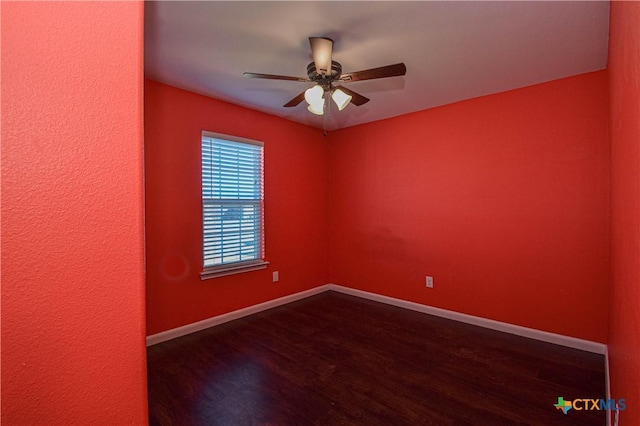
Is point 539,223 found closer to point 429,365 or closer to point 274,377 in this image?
point 429,365

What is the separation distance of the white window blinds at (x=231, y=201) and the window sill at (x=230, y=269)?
2cm

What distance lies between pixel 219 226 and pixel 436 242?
249cm

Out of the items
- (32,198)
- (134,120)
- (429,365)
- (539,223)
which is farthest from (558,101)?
(32,198)

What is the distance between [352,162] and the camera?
4.17m

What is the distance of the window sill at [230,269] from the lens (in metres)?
→ 3.02

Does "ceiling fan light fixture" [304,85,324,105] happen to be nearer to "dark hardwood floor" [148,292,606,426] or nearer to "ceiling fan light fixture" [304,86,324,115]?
"ceiling fan light fixture" [304,86,324,115]

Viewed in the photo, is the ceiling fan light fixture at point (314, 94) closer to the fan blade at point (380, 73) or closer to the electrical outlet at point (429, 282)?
the fan blade at point (380, 73)

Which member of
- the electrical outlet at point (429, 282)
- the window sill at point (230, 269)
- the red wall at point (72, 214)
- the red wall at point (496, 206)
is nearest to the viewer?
Result: the red wall at point (72, 214)

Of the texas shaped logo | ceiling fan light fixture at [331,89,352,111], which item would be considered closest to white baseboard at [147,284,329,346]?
ceiling fan light fixture at [331,89,352,111]

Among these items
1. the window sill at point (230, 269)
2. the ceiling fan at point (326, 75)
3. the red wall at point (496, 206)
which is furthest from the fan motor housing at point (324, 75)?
the window sill at point (230, 269)

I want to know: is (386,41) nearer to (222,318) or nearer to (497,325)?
(497,325)

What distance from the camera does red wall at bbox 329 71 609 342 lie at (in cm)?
249

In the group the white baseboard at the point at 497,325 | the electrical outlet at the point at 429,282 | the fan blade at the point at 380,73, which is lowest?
the white baseboard at the point at 497,325

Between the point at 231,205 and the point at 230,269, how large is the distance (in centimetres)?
71
